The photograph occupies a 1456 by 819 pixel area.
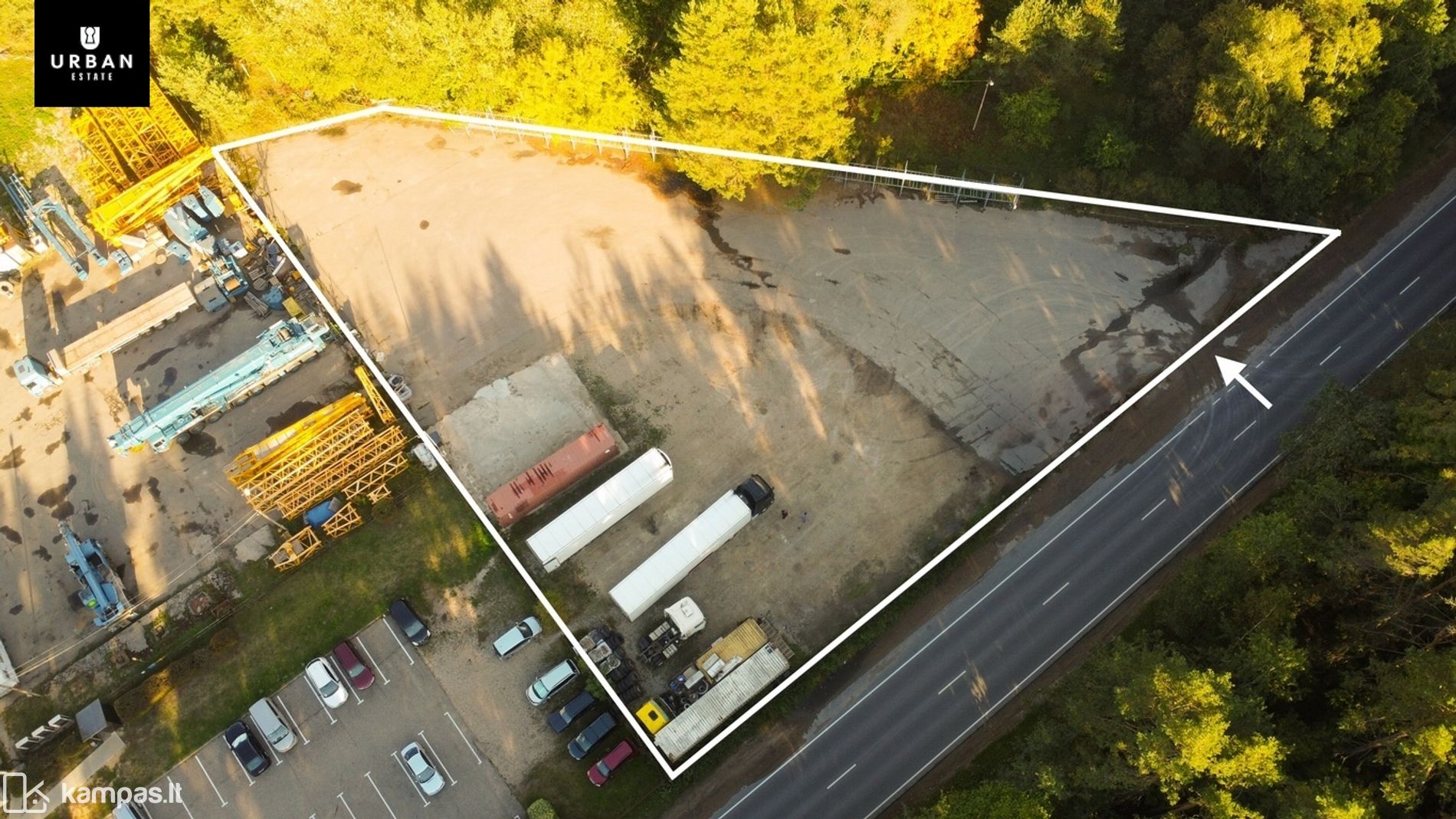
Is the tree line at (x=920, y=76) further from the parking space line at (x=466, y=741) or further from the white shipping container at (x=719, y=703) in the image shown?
the parking space line at (x=466, y=741)

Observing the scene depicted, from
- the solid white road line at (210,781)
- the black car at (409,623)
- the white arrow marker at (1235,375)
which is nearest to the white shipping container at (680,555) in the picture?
the black car at (409,623)

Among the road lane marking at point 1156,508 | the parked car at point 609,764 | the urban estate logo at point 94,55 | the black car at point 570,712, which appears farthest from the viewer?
the urban estate logo at point 94,55

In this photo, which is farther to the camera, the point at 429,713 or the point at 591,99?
the point at 591,99

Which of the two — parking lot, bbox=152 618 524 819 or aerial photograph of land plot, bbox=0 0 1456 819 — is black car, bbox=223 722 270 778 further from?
aerial photograph of land plot, bbox=0 0 1456 819

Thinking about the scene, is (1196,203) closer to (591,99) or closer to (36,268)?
(591,99)

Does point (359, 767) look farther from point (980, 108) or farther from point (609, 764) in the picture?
point (980, 108)

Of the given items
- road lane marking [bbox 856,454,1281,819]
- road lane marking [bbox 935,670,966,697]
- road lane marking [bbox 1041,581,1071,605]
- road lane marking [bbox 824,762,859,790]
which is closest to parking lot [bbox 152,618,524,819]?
road lane marking [bbox 856,454,1281,819]

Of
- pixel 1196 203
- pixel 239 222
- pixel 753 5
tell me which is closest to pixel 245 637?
pixel 239 222
